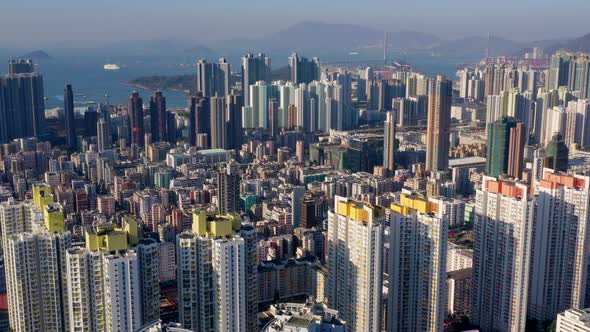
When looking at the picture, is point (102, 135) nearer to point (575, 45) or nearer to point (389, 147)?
point (389, 147)

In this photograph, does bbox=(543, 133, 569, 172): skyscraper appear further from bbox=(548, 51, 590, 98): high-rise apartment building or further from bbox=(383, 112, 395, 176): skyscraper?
bbox=(548, 51, 590, 98): high-rise apartment building

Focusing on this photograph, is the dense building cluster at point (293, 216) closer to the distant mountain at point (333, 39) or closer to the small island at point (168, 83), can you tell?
the small island at point (168, 83)

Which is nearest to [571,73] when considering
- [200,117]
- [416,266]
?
[200,117]


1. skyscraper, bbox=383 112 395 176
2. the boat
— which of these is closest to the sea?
the boat

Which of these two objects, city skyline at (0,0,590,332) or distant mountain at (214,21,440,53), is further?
distant mountain at (214,21,440,53)

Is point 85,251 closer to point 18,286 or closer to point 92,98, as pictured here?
point 18,286

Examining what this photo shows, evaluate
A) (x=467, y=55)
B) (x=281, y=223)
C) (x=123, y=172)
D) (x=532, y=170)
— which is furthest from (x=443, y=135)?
(x=467, y=55)
